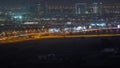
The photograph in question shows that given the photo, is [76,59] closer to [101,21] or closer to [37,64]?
[37,64]

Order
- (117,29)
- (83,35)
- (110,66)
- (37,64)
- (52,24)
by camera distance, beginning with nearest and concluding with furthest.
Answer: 1. (110,66)
2. (37,64)
3. (83,35)
4. (117,29)
5. (52,24)

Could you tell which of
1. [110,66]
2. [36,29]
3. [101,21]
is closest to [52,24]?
[36,29]

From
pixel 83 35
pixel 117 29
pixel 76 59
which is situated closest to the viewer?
pixel 76 59

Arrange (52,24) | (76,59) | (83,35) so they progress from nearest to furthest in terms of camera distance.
Result: (76,59) → (83,35) → (52,24)

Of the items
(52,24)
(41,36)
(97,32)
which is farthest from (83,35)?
(52,24)

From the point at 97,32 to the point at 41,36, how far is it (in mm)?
3875

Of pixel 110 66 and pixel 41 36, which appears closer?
pixel 110 66

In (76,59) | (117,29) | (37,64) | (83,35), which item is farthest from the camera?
(117,29)

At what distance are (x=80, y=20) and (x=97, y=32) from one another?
4.57 meters

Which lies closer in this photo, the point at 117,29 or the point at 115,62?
the point at 115,62

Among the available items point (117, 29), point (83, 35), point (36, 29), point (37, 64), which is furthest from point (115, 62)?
point (36, 29)

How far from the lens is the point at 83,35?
25203 millimetres

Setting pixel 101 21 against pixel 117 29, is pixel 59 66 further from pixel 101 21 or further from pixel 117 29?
pixel 101 21

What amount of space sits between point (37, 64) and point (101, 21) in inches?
703
